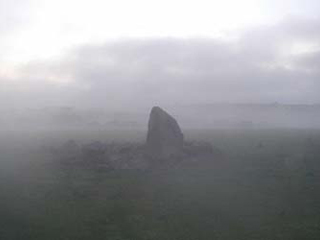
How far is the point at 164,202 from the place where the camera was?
2981cm

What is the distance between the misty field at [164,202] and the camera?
2347cm

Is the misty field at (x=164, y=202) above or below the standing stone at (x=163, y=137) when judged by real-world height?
below

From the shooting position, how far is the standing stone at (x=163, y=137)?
46691 mm

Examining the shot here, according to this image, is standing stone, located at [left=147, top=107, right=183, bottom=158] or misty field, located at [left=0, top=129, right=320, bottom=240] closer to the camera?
misty field, located at [left=0, top=129, right=320, bottom=240]

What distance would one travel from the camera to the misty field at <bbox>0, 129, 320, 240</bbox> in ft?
77.0

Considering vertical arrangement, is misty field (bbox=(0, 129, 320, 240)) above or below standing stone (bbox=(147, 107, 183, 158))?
below

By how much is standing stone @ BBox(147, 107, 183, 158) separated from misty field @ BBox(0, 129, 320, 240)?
383cm

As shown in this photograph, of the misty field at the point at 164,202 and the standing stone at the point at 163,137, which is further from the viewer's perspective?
the standing stone at the point at 163,137

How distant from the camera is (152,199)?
30.6 meters

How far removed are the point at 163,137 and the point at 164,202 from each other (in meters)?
17.8

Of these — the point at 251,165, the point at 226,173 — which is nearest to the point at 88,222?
the point at 226,173

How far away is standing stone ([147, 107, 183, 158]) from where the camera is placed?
46.7m

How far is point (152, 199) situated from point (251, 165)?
16281 mm

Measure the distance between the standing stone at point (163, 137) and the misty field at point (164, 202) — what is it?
3.83 meters
